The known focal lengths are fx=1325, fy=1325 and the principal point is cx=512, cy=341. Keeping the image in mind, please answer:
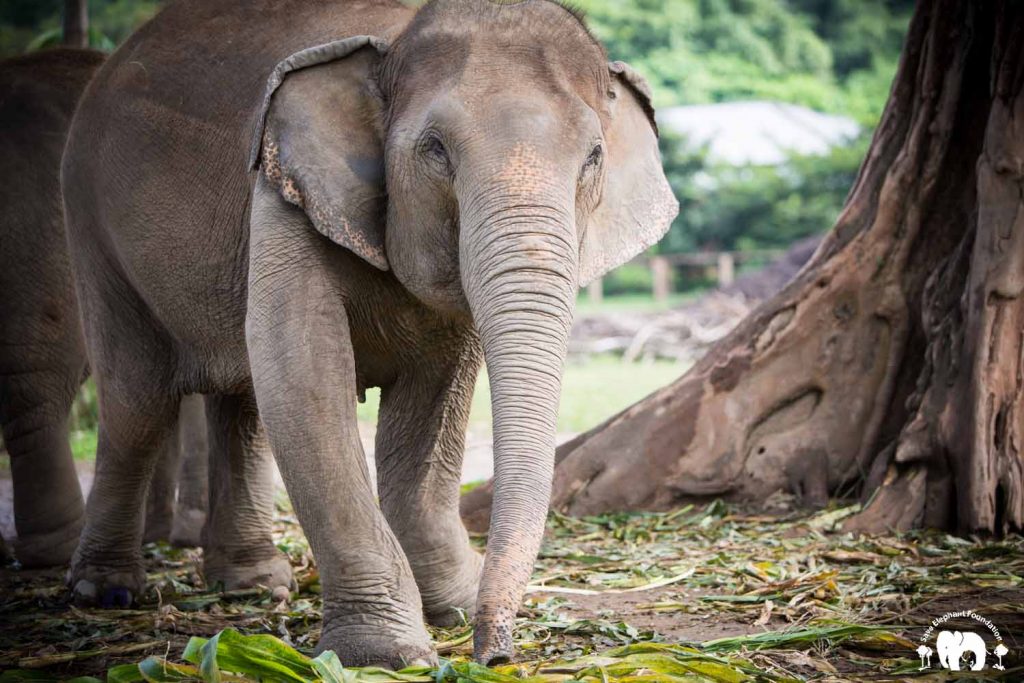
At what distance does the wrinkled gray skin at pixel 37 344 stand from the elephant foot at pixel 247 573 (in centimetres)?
112

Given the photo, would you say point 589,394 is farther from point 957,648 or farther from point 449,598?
point 957,648

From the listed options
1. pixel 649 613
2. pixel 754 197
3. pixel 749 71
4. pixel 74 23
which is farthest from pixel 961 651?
pixel 749 71

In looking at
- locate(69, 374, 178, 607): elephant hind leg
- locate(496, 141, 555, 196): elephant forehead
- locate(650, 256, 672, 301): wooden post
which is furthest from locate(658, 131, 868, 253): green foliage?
locate(496, 141, 555, 196): elephant forehead

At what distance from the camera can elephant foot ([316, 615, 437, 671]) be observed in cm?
417

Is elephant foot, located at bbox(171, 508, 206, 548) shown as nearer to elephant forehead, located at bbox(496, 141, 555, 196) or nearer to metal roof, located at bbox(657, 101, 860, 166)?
elephant forehead, located at bbox(496, 141, 555, 196)

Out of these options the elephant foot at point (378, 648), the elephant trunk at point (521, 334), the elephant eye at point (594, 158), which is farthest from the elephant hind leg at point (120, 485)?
the elephant eye at point (594, 158)

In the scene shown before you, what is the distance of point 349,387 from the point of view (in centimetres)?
439

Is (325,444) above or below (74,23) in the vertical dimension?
below

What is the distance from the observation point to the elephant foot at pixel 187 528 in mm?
7094

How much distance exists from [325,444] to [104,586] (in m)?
2.01

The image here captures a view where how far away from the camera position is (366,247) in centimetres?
434

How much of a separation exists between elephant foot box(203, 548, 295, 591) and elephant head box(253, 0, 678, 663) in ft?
6.48

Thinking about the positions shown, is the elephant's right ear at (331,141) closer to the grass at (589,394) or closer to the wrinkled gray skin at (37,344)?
the wrinkled gray skin at (37,344)

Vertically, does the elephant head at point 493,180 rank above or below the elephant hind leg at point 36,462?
above
